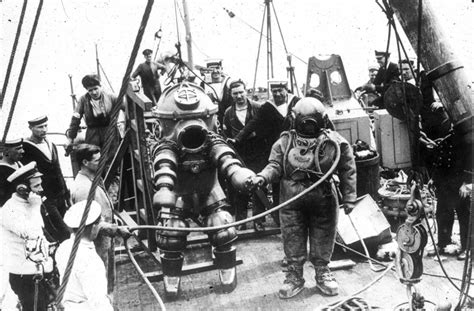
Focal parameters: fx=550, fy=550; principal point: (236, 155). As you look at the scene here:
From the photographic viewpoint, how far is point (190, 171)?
5.47 m

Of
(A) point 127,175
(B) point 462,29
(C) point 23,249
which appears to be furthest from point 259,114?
(B) point 462,29

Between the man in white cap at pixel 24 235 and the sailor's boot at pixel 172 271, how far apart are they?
1.21 m

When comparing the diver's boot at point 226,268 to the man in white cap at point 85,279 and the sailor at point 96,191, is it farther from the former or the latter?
the man in white cap at point 85,279

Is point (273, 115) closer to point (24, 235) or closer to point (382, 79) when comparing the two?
point (382, 79)

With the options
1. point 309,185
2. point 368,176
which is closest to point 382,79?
point 368,176

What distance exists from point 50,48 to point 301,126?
38.7 ft

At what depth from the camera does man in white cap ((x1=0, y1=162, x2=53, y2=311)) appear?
13.9ft

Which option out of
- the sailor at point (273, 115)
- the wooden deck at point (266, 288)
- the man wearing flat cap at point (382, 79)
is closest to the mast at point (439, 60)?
the wooden deck at point (266, 288)

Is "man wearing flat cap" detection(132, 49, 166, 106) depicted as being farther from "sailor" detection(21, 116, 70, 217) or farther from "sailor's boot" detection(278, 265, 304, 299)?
"sailor's boot" detection(278, 265, 304, 299)

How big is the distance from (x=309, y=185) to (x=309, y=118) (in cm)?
62

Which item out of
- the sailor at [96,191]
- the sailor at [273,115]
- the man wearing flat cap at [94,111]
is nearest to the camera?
the sailor at [96,191]

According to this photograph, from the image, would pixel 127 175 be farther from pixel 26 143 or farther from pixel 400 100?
pixel 400 100

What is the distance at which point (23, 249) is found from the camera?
169 inches

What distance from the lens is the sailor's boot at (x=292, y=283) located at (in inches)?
204
